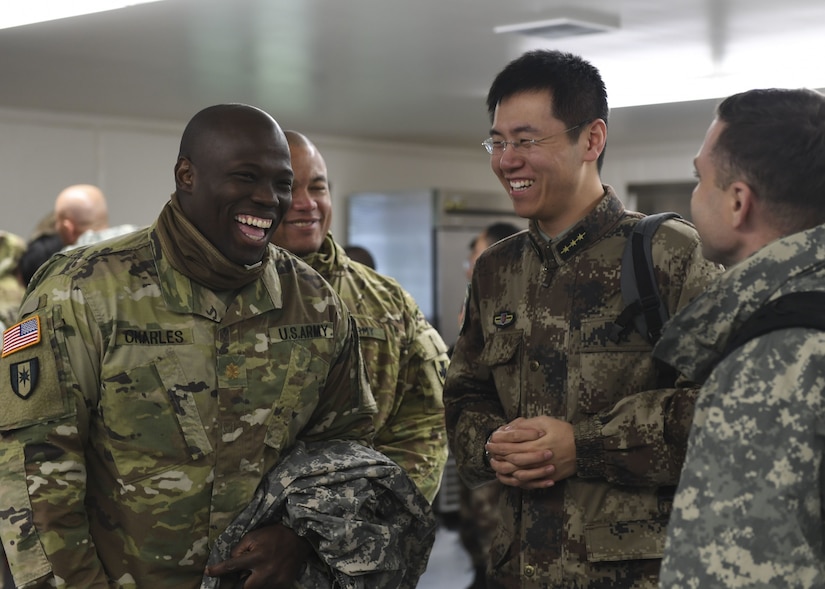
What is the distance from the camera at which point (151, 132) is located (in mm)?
9141

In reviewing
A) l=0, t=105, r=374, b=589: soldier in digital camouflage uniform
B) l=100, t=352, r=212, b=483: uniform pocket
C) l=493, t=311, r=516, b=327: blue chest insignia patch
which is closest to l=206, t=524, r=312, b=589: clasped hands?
l=0, t=105, r=374, b=589: soldier in digital camouflage uniform

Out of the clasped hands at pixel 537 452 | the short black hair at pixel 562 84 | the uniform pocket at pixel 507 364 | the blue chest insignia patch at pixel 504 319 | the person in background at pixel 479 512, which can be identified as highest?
the short black hair at pixel 562 84

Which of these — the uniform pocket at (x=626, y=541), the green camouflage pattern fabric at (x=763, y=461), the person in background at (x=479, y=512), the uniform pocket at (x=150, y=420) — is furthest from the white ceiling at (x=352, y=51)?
the green camouflage pattern fabric at (x=763, y=461)

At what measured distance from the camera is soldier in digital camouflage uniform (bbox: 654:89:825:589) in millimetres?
1411

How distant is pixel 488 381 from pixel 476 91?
5377 millimetres

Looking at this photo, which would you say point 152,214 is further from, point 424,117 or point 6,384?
point 6,384

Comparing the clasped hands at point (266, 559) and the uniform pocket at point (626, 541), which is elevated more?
the uniform pocket at point (626, 541)

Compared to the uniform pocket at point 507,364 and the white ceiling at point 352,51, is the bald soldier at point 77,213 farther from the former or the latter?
the uniform pocket at point 507,364

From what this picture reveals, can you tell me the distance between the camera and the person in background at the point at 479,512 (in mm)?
5859

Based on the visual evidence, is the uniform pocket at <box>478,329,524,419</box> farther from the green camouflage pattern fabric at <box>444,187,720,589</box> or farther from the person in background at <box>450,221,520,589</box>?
the person in background at <box>450,221,520,589</box>

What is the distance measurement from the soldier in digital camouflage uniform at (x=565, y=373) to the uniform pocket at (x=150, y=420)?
63 centimetres

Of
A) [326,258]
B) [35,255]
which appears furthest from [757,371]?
[35,255]

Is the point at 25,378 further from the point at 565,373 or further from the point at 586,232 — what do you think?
the point at 586,232

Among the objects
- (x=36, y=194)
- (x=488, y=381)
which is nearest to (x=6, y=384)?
(x=488, y=381)
